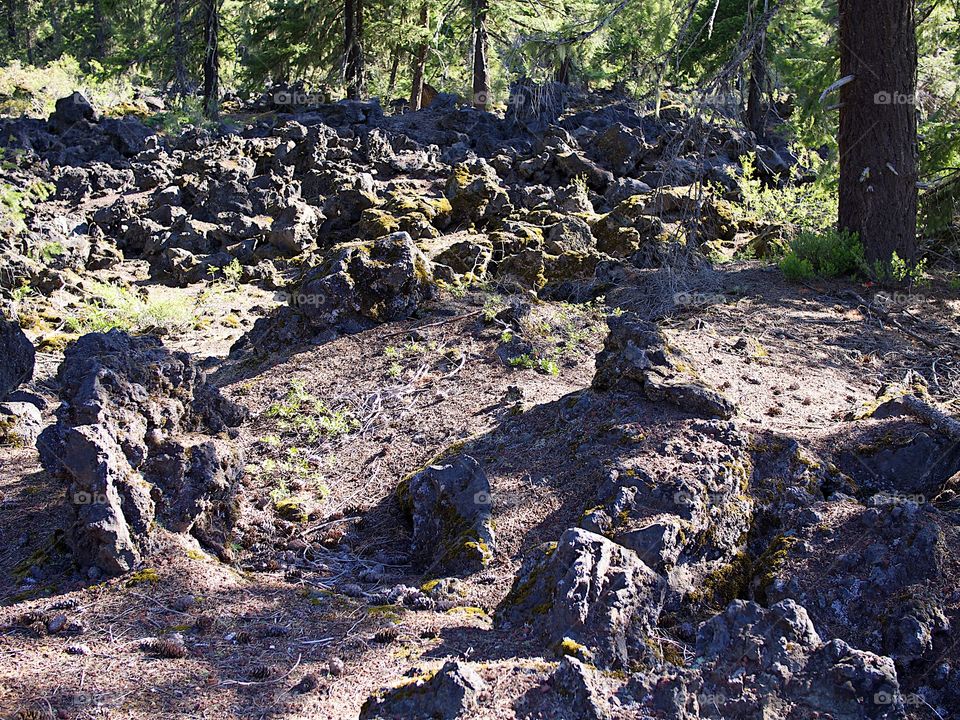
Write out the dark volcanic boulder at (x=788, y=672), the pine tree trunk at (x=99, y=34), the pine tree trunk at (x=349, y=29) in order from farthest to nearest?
the pine tree trunk at (x=99, y=34) < the pine tree trunk at (x=349, y=29) < the dark volcanic boulder at (x=788, y=672)

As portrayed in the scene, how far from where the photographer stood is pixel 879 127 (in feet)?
29.8

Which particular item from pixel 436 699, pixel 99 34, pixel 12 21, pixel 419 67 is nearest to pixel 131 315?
pixel 436 699

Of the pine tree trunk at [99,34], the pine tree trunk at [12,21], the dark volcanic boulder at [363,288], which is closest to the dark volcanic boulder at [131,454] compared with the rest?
the dark volcanic boulder at [363,288]

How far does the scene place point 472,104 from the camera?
24.0 metres

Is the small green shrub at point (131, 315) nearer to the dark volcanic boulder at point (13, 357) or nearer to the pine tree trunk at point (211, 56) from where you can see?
the dark volcanic boulder at point (13, 357)

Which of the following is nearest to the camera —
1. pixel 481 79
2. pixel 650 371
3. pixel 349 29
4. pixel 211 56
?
pixel 650 371

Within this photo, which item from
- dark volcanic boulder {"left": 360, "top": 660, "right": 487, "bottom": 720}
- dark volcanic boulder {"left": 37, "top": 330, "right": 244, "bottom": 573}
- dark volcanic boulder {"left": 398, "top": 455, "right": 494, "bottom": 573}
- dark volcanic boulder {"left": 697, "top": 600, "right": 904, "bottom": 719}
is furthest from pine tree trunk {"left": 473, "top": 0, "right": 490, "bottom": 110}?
dark volcanic boulder {"left": 360, "top": 660, "right": 487, "bottom": 720}

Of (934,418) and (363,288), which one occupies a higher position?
(363,288)

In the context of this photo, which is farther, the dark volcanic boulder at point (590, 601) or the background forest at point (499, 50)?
the background forest at point (499, 50)

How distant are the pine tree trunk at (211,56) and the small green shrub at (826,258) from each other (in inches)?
755

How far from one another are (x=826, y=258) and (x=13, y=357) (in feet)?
26.9

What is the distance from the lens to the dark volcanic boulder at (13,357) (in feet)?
21.1

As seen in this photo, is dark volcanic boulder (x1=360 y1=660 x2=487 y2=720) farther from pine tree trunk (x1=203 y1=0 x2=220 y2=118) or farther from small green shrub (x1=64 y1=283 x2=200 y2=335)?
pine tree trunk (x1=203 y1=0 x2=220 y2=118)

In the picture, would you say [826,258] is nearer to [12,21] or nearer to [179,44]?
[179,44]
